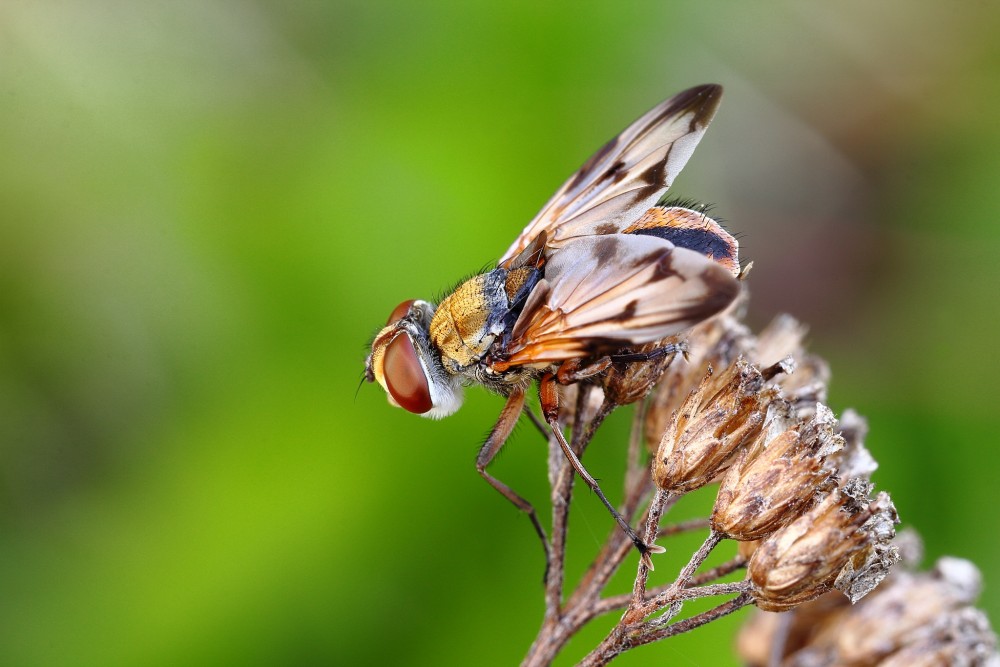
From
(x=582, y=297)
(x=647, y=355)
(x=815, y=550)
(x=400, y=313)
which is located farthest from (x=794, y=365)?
(x=400, y=313)

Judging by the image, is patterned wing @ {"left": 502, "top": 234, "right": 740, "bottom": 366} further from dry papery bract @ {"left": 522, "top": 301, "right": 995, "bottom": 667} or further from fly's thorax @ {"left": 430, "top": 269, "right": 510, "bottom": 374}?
dry papery bract @ {"left": 522, "top": 301, "right": 995, "bottom": 667}

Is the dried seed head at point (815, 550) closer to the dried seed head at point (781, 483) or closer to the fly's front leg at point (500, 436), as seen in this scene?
the dried seed head at point (781, 483)

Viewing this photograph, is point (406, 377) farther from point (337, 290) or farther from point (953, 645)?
point (337, 290)

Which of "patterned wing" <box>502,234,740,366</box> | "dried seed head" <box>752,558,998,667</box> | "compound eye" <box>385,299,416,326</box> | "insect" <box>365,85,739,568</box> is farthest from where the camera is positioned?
"compound eye" <box>385,299,416,326</box>

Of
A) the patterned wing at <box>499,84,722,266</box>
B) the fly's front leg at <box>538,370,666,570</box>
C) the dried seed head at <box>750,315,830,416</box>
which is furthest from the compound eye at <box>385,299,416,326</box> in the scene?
the dried seed head at <box>750,315,830,416</box>

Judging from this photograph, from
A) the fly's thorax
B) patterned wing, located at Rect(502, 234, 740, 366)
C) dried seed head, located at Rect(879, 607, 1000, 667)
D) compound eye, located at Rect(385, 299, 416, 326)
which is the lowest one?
dried seed head, located at Rect(879, 607, 1000, 667)

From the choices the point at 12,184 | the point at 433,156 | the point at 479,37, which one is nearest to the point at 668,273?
the point at 433,156

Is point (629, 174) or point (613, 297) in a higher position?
point (629, 174)

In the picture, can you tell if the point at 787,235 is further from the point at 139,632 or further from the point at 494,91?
the point at 139,632
